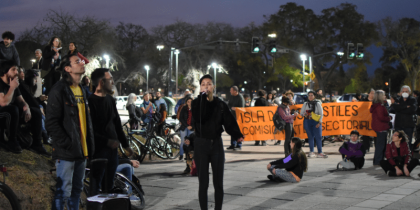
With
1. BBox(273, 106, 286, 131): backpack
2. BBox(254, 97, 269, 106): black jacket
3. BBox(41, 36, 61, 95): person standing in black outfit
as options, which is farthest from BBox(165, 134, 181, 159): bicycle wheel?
BBox(254, 97, 269, 106): black jacket

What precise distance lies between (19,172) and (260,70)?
61.3 meters

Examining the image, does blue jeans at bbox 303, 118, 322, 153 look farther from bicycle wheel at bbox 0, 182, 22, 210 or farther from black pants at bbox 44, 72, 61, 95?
bicycle wheel at bbox 0, 182, 22, 210

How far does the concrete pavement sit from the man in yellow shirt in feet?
6.85

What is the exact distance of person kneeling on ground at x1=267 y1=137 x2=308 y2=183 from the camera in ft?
26.7

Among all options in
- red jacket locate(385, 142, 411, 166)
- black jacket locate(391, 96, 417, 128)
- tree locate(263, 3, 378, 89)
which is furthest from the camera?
tree locate(263, 3, 378, 89)

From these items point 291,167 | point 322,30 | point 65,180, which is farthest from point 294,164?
point 322,30

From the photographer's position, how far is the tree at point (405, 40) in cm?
5356

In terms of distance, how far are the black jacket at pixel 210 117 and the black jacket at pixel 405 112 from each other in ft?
21.8

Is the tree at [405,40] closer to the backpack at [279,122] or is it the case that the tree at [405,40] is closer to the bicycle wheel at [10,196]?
the backpack at [279,122]

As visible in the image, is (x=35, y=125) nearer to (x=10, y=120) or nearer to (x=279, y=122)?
(x=10, y=120)

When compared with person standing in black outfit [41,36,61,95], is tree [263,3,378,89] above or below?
above

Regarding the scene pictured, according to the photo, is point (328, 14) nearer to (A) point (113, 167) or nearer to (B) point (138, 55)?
(B) point (138, 55)

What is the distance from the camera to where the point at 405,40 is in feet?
180

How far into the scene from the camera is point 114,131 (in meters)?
4.96
